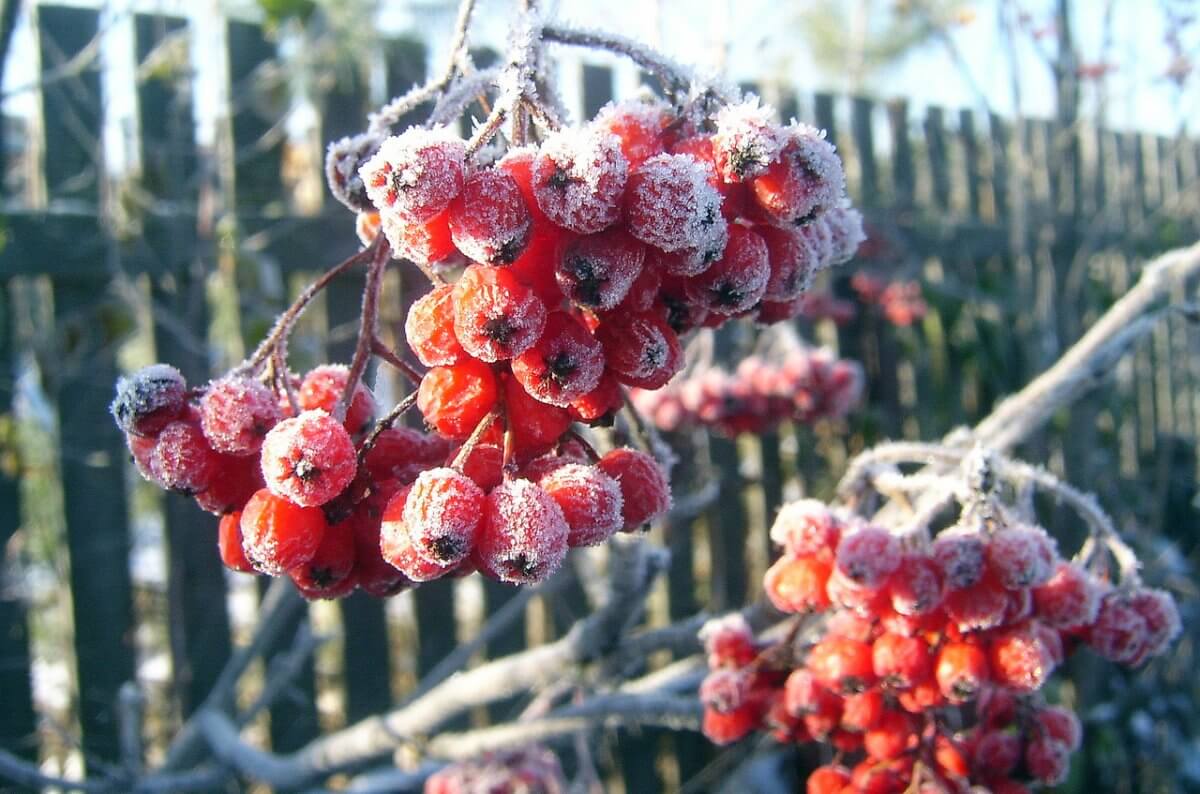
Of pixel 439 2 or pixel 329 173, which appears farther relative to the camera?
pixel 439 2

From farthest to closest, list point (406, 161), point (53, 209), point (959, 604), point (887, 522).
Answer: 1. point (53, 209)
2. point (887, 522)
3. point (959, 604)
4. point (406, 161)

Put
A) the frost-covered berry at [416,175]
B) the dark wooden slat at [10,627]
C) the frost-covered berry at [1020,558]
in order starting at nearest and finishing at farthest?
the frost-covered berry at [416,175] → the frost-covered berry at [1020,558] → the dark wooden slat at [10,627]

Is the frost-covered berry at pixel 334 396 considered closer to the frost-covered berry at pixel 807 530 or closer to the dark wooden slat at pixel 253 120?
the frost-covered berry at pixel 807 530

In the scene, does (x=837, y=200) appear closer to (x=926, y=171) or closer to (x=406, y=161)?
(x=406, y=161)

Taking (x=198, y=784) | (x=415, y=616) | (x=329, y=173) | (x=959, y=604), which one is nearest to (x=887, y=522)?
(x=959, y=604)

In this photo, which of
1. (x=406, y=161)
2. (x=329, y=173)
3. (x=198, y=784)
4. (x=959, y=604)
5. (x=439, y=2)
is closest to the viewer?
(x=406, y=161)

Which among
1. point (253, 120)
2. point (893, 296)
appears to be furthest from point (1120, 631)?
point (893, 296)

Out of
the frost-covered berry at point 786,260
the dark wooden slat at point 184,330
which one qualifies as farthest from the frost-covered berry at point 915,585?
the dark wooden slat at point 184,330
